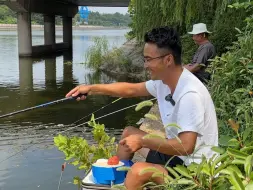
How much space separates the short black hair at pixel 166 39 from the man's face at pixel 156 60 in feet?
0.11

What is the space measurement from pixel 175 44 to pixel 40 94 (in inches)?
400

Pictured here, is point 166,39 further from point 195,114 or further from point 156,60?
point 195,114

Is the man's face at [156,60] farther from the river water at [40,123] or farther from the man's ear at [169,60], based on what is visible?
the river water at [40,123]

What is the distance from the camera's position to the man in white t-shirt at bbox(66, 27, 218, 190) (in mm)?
2170

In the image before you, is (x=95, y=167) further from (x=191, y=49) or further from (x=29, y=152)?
(x=191, y=49)

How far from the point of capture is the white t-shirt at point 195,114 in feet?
7.11

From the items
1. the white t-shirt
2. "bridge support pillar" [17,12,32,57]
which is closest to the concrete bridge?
"bridge support pillar" [17,12,32,57]

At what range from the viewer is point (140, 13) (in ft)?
36.6

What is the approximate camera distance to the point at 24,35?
83.4 ft

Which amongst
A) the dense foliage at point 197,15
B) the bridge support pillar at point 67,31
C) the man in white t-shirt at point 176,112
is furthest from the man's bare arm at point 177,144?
the bridge support pillar at point 67,31

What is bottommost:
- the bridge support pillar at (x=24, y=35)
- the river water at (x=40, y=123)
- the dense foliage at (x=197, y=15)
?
the river water at (x=40, y=123)

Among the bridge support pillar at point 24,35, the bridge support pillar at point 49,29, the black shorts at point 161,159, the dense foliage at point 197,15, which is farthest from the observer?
the bridge support pillar at point 49,29

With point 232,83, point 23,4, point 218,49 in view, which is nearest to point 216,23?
point 218,49

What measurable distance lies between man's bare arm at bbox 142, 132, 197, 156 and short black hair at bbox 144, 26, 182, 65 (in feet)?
1.52
